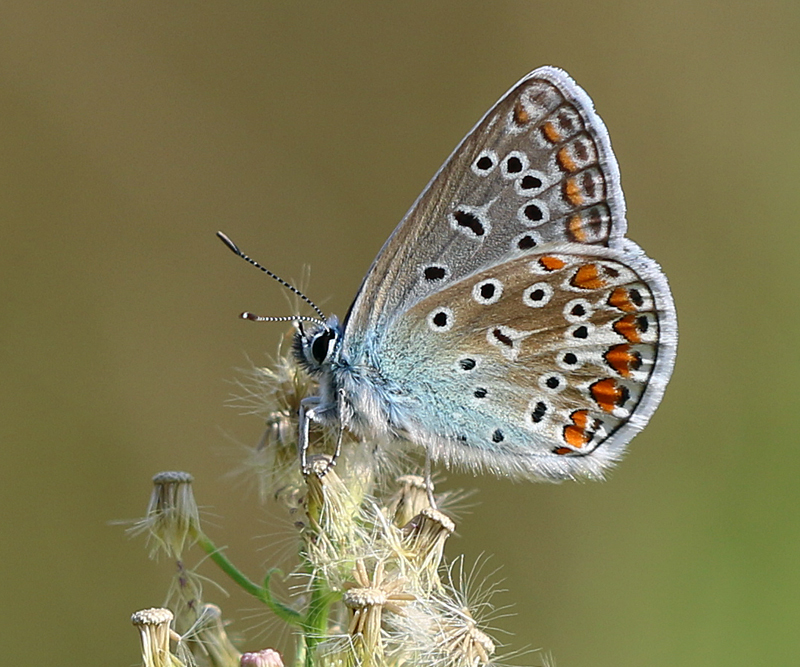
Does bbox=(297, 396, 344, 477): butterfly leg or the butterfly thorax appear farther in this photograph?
the butterfly thorax

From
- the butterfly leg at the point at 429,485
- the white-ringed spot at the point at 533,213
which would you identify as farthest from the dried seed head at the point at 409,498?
the white-ringed spot at the point at 533,213

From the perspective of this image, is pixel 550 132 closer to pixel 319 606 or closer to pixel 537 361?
pixel 537 361

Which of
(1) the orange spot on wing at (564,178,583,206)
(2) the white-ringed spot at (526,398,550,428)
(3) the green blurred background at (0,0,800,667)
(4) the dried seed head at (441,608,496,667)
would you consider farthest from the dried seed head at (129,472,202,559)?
(3) the green blurred background at (0,0,800,667)

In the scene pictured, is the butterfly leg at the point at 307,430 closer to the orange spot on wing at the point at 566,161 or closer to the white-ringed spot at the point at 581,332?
the white-ringed spot at the point at 581,332

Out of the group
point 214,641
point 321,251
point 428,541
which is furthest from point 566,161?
point 321,251

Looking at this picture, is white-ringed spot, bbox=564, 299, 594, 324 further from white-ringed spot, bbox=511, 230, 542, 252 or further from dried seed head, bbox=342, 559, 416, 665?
dried seed head, bbox=342, 559, 416, 665

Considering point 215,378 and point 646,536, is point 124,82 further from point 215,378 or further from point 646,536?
point 646,536

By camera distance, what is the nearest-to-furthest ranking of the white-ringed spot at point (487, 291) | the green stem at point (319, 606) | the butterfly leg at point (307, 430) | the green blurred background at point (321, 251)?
1. the green stem at point (319, 606)
2. the butterfly leg at point (307, 430)
3. the white-ringed spot at point (487, 291)
4. the green blurred background at point (321, 251)

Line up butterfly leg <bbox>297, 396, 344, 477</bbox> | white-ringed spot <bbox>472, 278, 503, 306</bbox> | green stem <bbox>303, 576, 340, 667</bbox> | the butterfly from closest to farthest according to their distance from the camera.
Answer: green stem <bbox>303, 576, 340, 667</bbox>
butterfly leg <bbox>297, 396, 344, 477</bbox>
the butterfly
white-ringed spot <bbox>472, 278, 503, 306</bbox>
